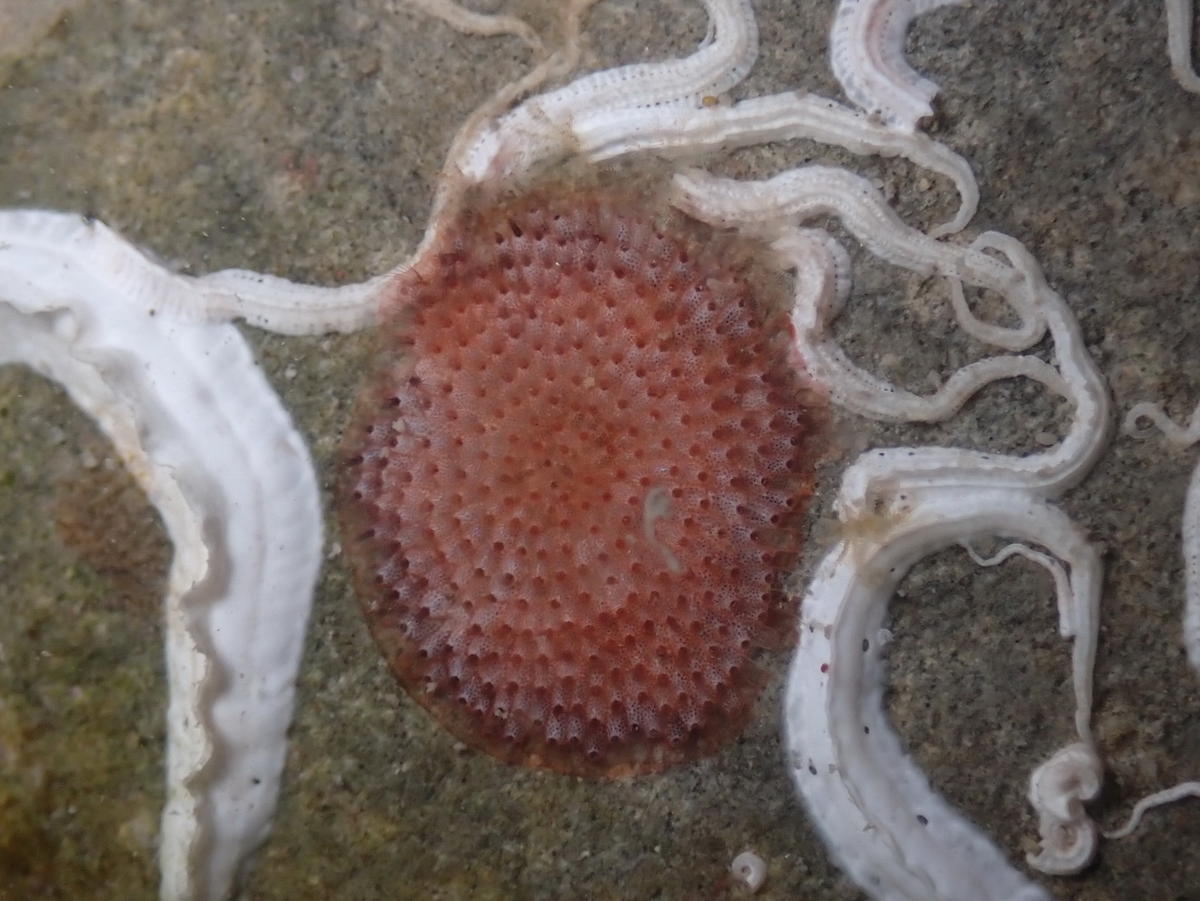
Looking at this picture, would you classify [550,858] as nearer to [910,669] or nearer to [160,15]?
[910,669]

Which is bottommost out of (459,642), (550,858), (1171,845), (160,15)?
(550,858)

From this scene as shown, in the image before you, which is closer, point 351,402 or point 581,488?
point 581,488

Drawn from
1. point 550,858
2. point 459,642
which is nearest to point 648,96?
point 459,642

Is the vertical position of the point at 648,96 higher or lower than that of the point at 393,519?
higher

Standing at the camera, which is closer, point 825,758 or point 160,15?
point 825,758
